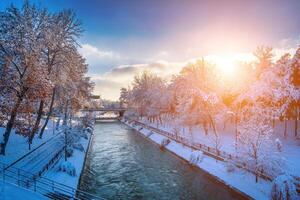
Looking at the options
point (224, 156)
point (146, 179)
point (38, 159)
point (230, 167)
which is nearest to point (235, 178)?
point (230, 167)

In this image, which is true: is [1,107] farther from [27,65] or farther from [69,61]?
[69,61]

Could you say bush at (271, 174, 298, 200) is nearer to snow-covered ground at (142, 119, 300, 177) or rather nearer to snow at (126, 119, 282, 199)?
snow at (126, 119, 282, 199)

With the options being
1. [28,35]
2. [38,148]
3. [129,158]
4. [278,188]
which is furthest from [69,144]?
[278,188]

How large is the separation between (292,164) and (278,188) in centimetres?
932

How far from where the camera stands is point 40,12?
25656 mm

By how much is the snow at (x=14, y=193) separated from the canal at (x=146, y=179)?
7291 millimetres

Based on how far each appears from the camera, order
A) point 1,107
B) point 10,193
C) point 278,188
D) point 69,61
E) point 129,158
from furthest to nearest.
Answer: point 129,158
point 69,61
point 1,107
point 278,188
point 10,193

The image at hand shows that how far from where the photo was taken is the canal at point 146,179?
22000 mm

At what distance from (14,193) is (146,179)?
14.2 meters

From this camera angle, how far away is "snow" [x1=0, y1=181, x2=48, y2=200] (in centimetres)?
1437

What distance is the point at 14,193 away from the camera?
14.8 meters

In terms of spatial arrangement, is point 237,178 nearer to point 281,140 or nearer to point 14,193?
point 281,140

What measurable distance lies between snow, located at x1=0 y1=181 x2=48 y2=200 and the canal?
7.29 metres

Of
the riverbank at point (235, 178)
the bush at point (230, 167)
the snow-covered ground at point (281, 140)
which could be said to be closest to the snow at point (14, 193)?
the riverbank at point (235, 178)
